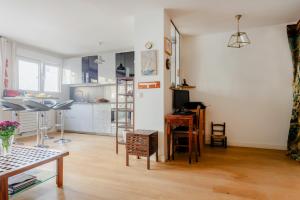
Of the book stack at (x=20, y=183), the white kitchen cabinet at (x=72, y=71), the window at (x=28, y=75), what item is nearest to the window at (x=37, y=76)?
the window at (x=28, y=75)

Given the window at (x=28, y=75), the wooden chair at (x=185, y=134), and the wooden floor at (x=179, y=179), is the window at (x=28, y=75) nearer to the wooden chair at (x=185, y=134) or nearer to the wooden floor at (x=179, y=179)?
the wooden floor at (x=179, y=179)

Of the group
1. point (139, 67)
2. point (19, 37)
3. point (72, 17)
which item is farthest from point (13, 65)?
point (139, 67)

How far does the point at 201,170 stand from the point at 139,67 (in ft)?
6.18

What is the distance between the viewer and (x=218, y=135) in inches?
161

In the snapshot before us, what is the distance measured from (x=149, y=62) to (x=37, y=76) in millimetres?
3809

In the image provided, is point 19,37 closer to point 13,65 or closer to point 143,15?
point 13,65

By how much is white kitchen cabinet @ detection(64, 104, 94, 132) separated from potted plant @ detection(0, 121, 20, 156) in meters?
3.45

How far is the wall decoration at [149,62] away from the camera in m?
3.09

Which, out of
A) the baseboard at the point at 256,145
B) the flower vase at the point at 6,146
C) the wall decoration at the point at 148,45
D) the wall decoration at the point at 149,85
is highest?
the wall decoration at the point at 148,45

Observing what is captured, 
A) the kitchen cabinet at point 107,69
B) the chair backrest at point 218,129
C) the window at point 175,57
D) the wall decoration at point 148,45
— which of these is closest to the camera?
the wall decoration at point 148,45

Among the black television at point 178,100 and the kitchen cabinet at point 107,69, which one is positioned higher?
the kitchen cabinet at point 107,69

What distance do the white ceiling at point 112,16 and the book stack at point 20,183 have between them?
240 centimetres

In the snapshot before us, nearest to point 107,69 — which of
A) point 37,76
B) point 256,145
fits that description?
point 37,76

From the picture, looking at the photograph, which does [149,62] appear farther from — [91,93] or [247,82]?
[91,93]
